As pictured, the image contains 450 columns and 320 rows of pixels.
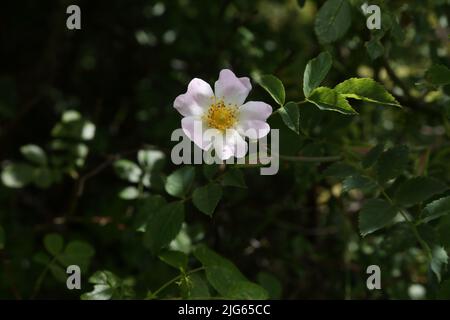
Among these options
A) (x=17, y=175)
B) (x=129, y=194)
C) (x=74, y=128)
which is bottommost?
(x=129, y=194)

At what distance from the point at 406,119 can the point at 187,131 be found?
28.6 inches

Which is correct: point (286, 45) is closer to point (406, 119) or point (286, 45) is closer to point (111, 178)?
point (406, 119)

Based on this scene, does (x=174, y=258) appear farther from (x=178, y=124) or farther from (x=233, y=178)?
(x=178, y=124)

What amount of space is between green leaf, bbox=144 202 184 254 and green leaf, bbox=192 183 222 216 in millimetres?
69

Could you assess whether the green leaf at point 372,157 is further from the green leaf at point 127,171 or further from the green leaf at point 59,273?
the green leaf at point 59,273

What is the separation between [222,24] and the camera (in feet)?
6.32

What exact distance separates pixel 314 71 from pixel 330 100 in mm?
60

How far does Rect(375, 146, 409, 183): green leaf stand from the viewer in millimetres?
Answer: 1198

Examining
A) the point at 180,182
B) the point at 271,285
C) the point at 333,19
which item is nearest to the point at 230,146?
the point at 180,182

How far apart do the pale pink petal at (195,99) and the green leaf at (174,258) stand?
0.26 meters

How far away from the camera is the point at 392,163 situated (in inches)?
47.5

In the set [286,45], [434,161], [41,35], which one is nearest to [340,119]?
[434,161]

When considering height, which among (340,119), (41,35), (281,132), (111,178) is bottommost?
(281,132)
